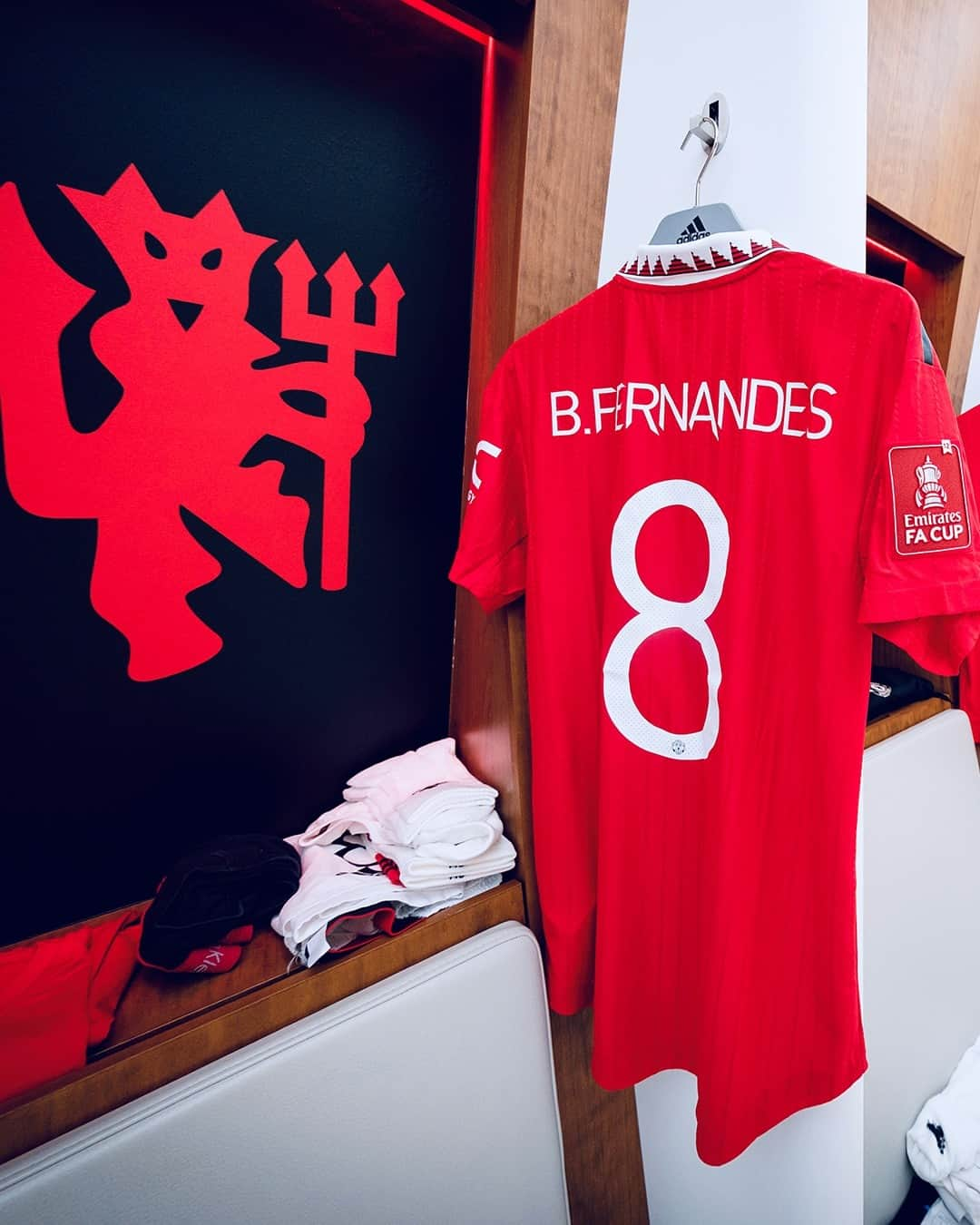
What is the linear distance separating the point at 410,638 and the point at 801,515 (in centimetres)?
73

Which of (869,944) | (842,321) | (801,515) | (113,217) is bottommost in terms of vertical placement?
(869,944)

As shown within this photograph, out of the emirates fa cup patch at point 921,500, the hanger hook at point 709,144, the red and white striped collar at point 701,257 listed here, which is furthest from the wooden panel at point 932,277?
the emirates fa cup patch at point 921,500

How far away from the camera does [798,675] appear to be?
2.74 ft

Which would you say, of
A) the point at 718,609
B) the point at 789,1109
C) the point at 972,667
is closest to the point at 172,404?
the point at 718,609

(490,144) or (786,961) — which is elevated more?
(490,144)

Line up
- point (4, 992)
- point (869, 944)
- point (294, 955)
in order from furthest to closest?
point (869, 944)
point (294, 955)
point (4, 992)

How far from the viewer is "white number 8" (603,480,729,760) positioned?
2.84 feet

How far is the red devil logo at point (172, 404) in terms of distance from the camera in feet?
2.72

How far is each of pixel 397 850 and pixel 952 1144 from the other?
5.34 feet

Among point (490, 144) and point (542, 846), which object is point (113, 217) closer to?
point (490, 144)

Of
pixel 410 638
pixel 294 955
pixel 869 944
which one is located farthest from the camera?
pixel 869 944

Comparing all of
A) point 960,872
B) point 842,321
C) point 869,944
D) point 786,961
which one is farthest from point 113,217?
point 960,872

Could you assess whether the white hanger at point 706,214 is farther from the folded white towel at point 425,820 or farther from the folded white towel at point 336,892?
the folded white towel at point 336,892

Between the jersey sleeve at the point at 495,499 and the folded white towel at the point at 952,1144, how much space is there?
1.76 meters
